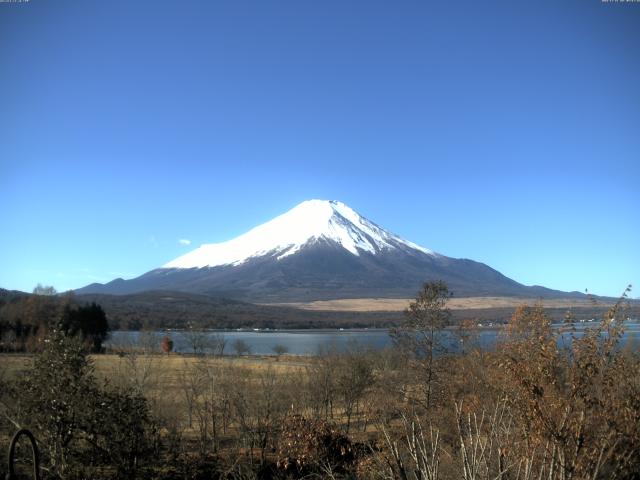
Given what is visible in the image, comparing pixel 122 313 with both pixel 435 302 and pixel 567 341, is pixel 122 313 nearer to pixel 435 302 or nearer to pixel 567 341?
pixel 435 302

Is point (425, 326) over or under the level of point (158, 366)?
over

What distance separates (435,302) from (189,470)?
12150mm

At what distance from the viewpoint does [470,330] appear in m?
25.0

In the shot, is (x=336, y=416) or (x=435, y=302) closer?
(x=435, y=302)

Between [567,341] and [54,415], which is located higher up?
[567,341]

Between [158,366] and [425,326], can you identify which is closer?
[425,326]

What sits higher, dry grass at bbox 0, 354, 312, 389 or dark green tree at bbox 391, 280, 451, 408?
dark green tree at bbox 391, 280, 451, 408

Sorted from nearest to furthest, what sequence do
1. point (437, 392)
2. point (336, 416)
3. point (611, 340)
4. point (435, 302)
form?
point (611, 340), point (437, 392), point (435, 302), point (336, 416)

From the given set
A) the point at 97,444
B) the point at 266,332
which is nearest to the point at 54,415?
the point at 97,444

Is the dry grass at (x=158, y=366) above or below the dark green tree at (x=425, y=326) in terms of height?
below

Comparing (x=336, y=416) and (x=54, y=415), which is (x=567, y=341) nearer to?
(x=54, y=415)

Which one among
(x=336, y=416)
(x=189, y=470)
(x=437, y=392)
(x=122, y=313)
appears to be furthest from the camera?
(x=122, y=313)

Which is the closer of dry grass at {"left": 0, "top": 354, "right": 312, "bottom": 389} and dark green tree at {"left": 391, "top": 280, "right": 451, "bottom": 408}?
dark green tree at {"left": 391, "top": 280, "right": 451, "bottom": 408}

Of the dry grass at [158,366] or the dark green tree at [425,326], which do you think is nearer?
the dark green tree at [425,326]
